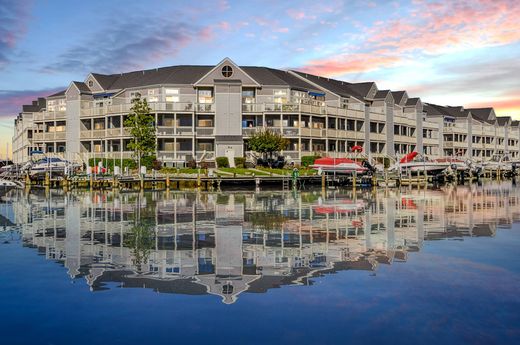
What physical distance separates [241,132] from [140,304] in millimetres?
65338

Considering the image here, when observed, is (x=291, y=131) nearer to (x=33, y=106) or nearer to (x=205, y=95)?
(x=205, y=95)

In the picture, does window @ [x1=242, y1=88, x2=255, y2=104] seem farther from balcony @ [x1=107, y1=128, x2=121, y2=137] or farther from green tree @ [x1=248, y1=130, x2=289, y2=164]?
balcony @ [x1=107, y1=128, x2=121, y2=137]

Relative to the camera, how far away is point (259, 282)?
14.5 meters

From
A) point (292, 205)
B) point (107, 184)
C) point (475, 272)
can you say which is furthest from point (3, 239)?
point (107, 184)

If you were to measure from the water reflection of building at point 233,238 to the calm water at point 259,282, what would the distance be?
80 millimetres

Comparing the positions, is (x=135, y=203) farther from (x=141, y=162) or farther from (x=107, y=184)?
(x=141, y=162)

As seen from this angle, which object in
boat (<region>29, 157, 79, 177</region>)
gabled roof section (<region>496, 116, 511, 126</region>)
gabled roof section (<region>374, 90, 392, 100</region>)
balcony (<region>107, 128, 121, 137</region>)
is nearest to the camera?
boat (<region>29, 157, 79, 177</region>)

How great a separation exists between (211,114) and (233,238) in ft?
187

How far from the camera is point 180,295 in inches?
522

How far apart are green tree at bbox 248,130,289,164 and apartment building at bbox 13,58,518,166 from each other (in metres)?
3.43

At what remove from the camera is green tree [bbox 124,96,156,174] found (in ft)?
229

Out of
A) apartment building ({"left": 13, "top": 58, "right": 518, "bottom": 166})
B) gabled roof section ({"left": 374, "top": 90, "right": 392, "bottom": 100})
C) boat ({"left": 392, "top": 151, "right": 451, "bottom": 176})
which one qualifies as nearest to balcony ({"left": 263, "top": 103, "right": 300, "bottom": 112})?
apartment building ({"left": 13, "top": 58, "right": 518, "bottom": 166})

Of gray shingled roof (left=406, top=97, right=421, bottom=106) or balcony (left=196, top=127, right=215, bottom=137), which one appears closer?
balcony (left=196, top=127, right=215, bottom=137)

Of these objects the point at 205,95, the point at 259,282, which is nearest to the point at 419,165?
the point at 205,95
